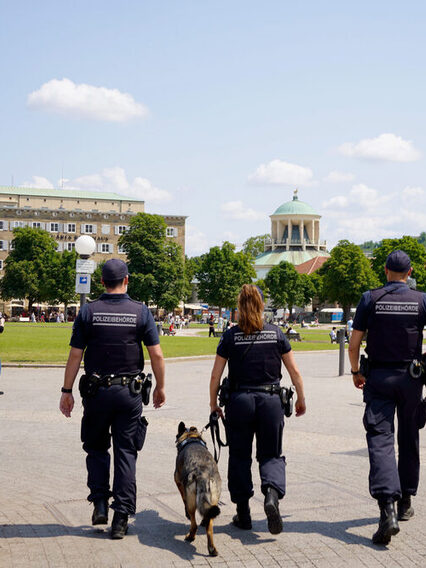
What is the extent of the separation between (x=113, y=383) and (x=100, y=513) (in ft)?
3.16

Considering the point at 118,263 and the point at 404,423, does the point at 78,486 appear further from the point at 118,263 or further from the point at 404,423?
the point at 404,423

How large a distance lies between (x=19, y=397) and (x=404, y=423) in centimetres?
962

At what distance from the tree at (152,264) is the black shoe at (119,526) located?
71.1 meters

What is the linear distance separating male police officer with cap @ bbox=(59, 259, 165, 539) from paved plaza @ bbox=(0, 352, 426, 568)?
31 cm

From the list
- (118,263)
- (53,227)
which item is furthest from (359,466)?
(53,227)

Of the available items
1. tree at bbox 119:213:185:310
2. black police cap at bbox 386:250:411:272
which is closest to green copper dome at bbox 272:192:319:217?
tree at bbox 119:213:185:310

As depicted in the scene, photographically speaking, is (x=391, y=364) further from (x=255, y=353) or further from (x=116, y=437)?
(x=116, y=437)

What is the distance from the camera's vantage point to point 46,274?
9044cm

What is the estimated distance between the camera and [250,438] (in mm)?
5703

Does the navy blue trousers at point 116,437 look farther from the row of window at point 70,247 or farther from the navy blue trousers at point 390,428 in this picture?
the row of window at point 70,247

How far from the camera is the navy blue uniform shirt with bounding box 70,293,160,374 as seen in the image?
5652 millimetres

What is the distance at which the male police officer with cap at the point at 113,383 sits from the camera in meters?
5.57

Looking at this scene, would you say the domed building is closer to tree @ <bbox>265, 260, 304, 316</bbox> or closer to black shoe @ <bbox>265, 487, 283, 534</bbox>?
tree @ <bbox>265, 260, 304, 316</bbox>

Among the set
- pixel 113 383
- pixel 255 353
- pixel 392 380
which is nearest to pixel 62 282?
pixel 113 383
